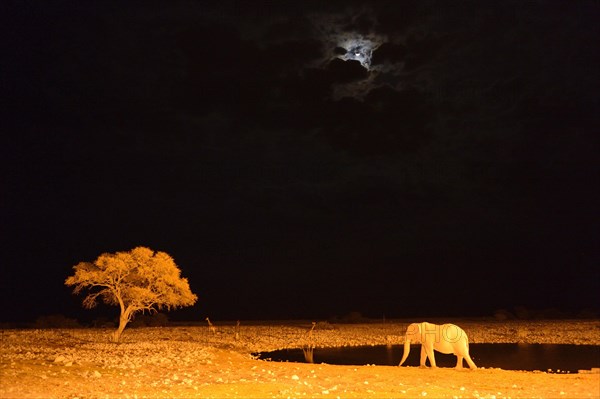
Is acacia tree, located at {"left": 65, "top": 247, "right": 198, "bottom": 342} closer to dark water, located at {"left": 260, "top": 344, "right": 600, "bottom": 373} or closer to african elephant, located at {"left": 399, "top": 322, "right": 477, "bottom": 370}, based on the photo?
dark water, located at {"left": 260, "top": 344, "right": 600, "bottom": 373}

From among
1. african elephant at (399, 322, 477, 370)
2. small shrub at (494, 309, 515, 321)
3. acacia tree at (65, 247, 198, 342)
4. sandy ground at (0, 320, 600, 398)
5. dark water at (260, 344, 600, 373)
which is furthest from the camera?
small shrub at (494, 309, 515, 321)

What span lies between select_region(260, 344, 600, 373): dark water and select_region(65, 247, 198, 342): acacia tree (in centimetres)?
683

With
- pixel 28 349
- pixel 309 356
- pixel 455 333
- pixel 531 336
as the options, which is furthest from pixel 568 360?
pixel 28 349

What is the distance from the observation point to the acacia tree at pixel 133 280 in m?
33.6

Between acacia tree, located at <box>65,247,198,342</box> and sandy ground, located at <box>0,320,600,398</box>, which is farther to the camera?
acacia tree, located at <box>65,247,198,342</box>

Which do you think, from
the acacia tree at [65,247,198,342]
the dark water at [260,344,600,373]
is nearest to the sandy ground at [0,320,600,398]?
the dark water at [260,344,600,373]

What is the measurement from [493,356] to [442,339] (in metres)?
11.7

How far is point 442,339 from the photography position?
23.8 m

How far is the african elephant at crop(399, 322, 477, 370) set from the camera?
23.2 metres

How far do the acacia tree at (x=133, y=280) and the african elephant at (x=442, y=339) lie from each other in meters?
15.8

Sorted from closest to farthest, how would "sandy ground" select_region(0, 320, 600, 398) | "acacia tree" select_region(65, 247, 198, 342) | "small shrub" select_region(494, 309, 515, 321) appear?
"sandy ground" select_region(0, 320, 600, 398) → "acacia tree" select_region(65, 247, 198, 342) → "small shrub" select_region(494, 309, 515, 321)

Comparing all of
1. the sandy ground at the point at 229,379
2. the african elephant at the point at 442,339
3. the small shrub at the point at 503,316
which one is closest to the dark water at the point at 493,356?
the african elephant at the point at 442,339

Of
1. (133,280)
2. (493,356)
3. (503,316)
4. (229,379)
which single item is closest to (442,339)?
(229,379)

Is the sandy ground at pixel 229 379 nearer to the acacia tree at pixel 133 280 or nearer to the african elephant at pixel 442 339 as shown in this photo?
the african elephant at pixel 442 339
